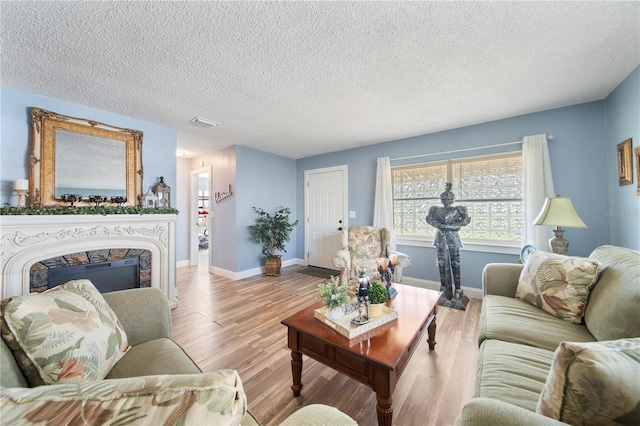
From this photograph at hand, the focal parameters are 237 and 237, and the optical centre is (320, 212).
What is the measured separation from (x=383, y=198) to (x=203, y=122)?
2808 millimetres

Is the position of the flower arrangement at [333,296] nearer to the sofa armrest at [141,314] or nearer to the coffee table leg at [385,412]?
the coffee table leg at [385,412]

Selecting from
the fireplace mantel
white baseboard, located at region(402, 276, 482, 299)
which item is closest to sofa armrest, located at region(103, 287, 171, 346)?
the fireplace mantel

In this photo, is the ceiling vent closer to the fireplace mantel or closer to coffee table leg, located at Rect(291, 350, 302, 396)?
the fireplace mantel

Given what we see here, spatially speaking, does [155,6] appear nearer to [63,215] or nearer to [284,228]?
[63,215]

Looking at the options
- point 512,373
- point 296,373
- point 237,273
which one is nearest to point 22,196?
point 237,273

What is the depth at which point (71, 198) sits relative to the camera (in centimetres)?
248

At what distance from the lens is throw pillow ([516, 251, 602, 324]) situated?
1454 mm

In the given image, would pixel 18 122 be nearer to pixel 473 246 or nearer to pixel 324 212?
pixel 324 212

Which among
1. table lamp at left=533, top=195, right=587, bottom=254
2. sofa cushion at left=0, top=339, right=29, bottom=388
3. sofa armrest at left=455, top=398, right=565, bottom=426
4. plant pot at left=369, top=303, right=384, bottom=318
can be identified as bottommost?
plant pot at left=369, top=303, right=384, bottom=318

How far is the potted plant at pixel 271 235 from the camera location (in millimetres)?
4285

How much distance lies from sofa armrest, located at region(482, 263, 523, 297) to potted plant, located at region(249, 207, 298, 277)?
313 centimetres

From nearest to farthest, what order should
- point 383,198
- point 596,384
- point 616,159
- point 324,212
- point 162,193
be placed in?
point 596,384 < point 616,159 < point 162,193 < point 383,198 < point 324,212

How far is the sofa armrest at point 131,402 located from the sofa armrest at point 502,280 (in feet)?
7.41

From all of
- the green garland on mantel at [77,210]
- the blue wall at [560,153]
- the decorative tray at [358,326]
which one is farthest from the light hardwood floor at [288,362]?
the green garland on mantel at [77,210]
